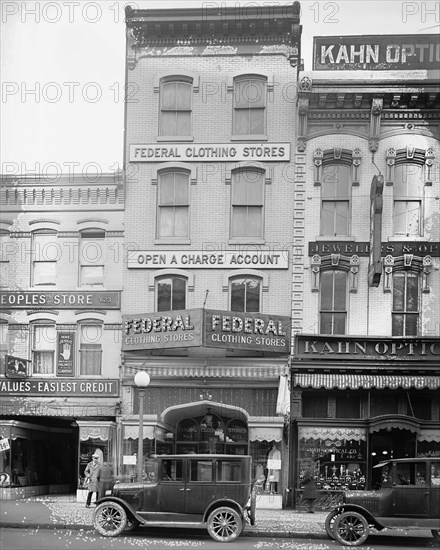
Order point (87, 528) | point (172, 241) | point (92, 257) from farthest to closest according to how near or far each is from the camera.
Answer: point (172, 241) < point (92, 257) < point (87, 528)

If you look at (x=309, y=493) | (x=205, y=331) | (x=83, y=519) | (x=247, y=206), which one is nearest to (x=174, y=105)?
(x=247, y=206)

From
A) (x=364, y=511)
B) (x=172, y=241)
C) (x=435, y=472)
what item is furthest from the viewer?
(x=172, y=241)

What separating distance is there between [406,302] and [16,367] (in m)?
7.69

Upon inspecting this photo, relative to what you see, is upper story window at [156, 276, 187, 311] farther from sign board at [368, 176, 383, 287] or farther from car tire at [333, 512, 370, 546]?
car tire at [333, 512, 370, 546]

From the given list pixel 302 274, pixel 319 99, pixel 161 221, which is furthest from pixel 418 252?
pixel 161 221

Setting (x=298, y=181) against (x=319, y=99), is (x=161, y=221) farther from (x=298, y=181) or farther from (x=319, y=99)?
(x=319, y=99)

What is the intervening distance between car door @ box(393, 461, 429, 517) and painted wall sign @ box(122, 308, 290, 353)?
4765 mm

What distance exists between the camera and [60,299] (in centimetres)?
1553

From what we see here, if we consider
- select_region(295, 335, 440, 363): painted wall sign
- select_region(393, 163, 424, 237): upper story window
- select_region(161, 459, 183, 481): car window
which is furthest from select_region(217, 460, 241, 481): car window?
select_region(393, 163, 424, 237): upper story window

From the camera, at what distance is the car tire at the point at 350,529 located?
10.9 metres

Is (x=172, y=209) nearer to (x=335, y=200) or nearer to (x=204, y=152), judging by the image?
(x=204, y=152)

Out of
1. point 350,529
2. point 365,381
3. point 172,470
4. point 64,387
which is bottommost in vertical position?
point 350,529

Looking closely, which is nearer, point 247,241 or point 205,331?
point 205,331

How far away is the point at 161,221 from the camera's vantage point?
52.5ft
